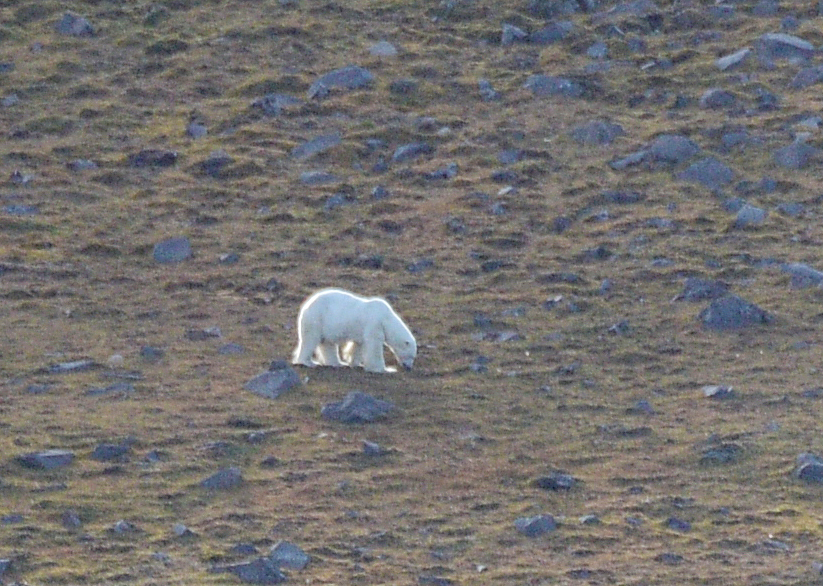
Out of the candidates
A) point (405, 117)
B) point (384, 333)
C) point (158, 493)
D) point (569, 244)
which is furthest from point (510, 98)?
point (158, 493)

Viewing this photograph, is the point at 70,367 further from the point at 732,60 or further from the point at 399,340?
the point at 732,60

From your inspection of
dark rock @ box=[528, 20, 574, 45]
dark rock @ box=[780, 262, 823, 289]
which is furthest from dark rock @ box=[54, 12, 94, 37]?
dark rock @ box=[780, 262, 823, 289]

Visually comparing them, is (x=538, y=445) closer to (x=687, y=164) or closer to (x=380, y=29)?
(x=687, y=164)

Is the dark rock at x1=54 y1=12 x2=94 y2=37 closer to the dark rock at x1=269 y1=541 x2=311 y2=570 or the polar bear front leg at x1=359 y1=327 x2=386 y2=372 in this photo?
the polar bear front leg at x1=359 y1=327 x2=386 y2=372

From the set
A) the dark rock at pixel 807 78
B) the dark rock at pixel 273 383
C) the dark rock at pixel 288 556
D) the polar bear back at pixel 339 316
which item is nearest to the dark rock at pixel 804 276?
the polar bear back at pixel 339 316

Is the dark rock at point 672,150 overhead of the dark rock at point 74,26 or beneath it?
beneath

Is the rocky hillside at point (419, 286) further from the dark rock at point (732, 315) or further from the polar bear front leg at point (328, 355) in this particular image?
the polar bear front leg at point (328, 355)
